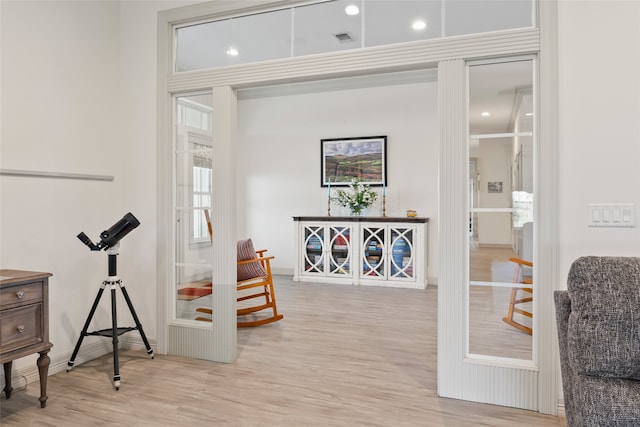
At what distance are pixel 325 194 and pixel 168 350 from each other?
3.88m

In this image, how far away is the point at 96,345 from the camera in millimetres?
3070

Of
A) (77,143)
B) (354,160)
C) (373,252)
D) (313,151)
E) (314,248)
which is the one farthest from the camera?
(313,151)

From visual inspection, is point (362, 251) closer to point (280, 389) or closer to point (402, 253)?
point (402, 253)

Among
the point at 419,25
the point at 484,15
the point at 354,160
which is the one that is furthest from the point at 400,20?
the point at 354,160

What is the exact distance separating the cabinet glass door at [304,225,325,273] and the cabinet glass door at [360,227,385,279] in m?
0.63

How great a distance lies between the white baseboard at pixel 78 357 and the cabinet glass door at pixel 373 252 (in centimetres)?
330

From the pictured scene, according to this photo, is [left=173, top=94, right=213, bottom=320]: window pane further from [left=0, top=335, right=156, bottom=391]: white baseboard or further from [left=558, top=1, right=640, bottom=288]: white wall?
[left=558, top=1, right=640, bottom=288]: white wall

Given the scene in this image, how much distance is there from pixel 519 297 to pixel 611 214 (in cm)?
63

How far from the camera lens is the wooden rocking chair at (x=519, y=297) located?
2.32 meters

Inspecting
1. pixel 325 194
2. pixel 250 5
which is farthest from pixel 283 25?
pixel 325 194

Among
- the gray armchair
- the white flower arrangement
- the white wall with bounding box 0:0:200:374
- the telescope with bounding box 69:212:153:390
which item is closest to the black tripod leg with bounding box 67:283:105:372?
the telescope with bounding box 69:212:153:390

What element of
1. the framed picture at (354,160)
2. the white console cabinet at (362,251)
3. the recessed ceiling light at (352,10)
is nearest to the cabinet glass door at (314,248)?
the white console cabinet at (362,251)

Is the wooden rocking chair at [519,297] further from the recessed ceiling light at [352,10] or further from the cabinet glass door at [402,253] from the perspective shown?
the cabinet glass door at [402,253]

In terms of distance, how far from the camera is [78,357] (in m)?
2.91
